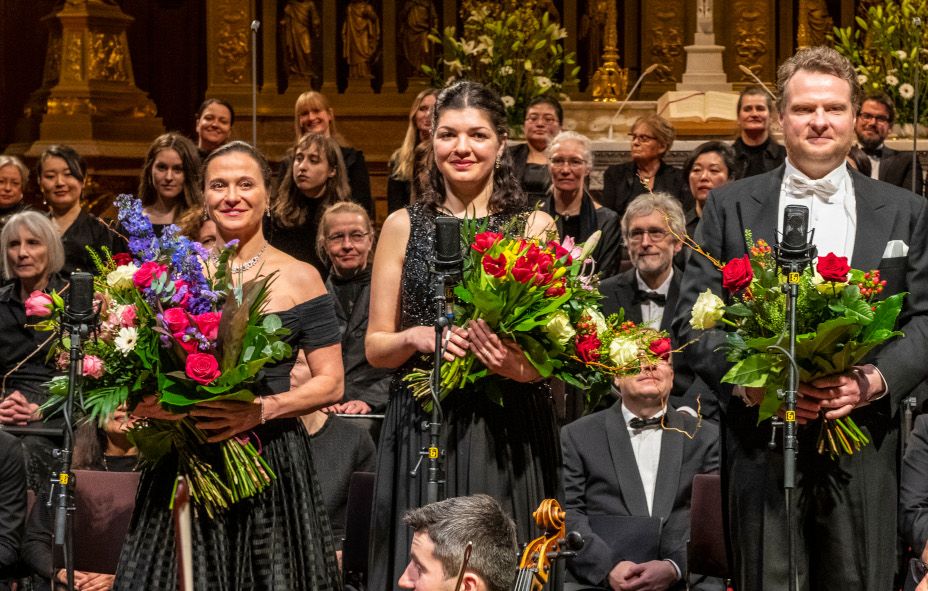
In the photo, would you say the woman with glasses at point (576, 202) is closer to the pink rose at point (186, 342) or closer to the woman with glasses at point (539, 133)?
the woman with glasses at point (539, 133)

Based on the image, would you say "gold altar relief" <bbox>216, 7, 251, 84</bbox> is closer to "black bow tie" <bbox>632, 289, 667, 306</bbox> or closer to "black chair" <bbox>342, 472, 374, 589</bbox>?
"black bow tie" <bbox>632, 289, 667, 306</bbox>

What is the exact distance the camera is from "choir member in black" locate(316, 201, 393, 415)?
7012 mm

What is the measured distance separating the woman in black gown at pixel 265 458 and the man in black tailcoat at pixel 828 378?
1035 millimetres

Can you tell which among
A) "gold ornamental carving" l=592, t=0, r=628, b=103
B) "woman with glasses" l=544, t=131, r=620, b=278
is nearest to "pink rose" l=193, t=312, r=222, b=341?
"woman with glasses" l=544, t=131, r=620, b=278

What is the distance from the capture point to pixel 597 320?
416 cm

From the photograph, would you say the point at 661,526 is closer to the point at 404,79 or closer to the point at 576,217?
the point at 576,217

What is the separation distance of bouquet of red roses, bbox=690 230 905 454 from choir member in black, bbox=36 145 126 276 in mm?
4965

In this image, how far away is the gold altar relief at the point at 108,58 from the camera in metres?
12.0

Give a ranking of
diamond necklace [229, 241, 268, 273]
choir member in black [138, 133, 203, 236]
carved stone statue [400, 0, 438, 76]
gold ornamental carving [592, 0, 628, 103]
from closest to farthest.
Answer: diamond necklace [229, 241, 268, 273] < choir member in black [138, 133, 203, 236] < gold ornamental carving [592, 0, 628, 103] < carved stone statue [400, 0, 438, 76]

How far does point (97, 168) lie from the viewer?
1149 cm

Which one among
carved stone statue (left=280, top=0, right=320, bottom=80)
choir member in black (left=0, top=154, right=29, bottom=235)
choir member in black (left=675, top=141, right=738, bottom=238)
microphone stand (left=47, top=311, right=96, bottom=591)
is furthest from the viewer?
carved stone statue (left=280, top=0, right=320, bottom=80)

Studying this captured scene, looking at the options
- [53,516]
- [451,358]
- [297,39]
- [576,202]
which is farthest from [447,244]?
[297,39]

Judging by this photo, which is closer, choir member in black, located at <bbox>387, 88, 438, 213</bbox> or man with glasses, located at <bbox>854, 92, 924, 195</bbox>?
choir member in black, located at <bbox>387, 88, 438, 213</bbox>

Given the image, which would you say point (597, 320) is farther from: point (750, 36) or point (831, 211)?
point (750, 36)
